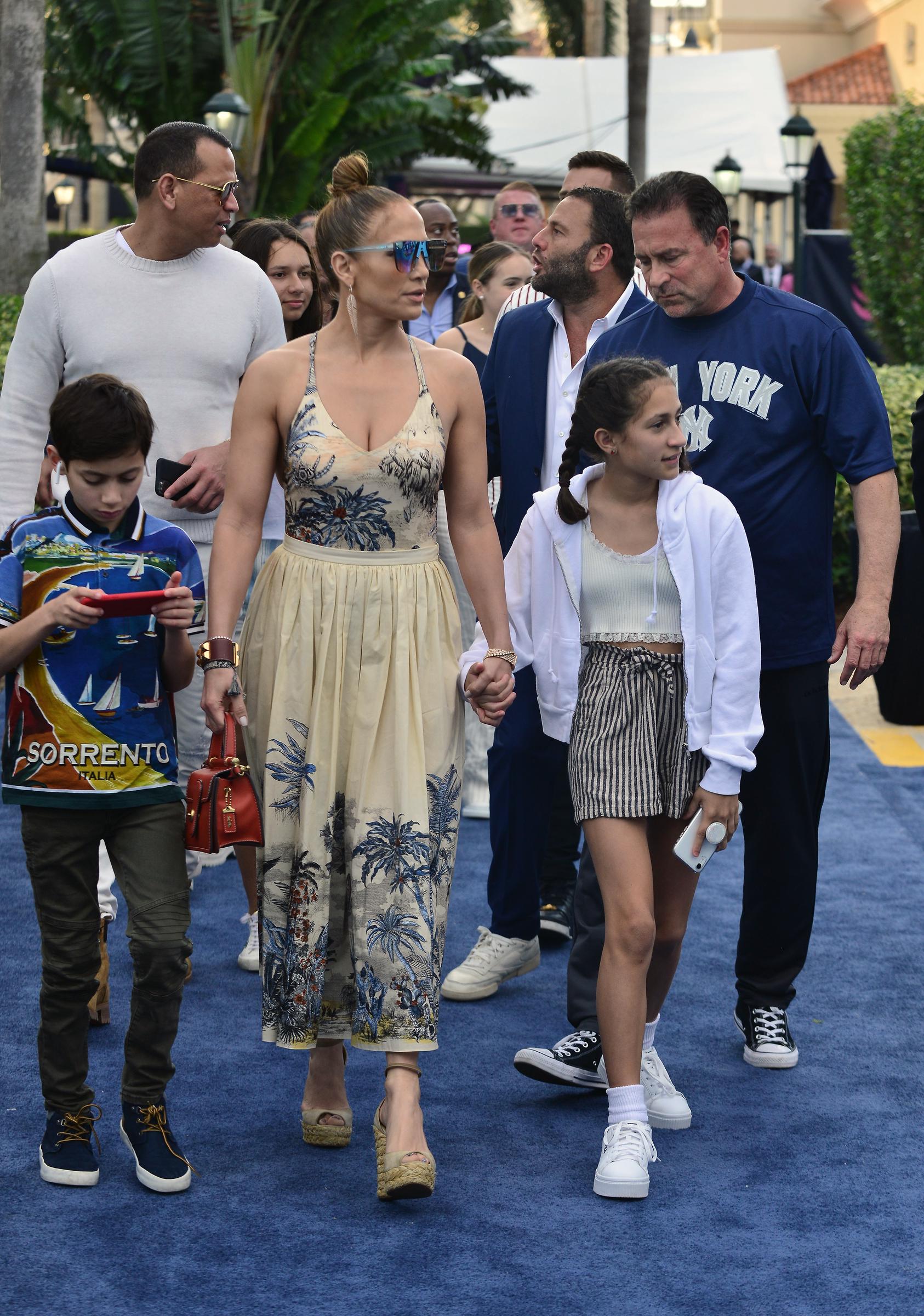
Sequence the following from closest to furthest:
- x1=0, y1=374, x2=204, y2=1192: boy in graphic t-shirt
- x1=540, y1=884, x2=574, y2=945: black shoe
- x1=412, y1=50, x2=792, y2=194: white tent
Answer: x1=0, y1=374, x2=204, y2=1192: boy in graphic t-shirt → x1=540, y1=884, x2=574, y2=945: black shoe → x1=412, y1=50, x2=792, y2=194: white tent

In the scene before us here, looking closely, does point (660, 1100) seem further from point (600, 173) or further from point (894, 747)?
point (894, 747)

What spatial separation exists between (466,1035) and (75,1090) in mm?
1378

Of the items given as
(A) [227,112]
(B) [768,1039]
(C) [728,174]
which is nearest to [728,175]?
(C) [728,174]

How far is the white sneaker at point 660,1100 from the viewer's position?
4.20 meters

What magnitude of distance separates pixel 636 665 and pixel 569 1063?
1.13 metres

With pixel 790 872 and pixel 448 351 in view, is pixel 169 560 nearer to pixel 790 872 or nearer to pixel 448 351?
pixel 448 351

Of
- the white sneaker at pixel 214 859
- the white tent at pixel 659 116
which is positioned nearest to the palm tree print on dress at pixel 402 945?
the white sneaker at pixel 214 859

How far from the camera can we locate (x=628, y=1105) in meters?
3.89

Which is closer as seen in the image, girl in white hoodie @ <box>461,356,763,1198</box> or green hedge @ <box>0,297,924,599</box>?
girl in white hoodie @ <box>461,356,763,1198</box>

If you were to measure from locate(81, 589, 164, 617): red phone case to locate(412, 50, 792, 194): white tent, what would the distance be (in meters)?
25.1

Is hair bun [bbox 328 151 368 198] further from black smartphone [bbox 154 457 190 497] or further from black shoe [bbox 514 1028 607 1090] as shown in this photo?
black shoe [bbox 514 1028 607 1090]

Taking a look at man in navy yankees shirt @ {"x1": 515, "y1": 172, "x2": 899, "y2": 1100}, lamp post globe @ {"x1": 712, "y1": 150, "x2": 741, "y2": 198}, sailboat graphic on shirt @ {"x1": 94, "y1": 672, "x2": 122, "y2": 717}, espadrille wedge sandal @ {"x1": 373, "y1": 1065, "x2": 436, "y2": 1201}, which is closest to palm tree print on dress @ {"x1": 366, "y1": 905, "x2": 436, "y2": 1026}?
espadrille wedge sandal @ {"x1": 373, "y1": 1065, "x2": 436, "y2": 1201}

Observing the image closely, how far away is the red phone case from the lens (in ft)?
11.4

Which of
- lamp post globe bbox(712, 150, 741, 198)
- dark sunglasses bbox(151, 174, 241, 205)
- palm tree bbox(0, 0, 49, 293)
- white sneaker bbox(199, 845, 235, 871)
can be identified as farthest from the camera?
lamp post globe bbox(712, 150, 741, 198)
